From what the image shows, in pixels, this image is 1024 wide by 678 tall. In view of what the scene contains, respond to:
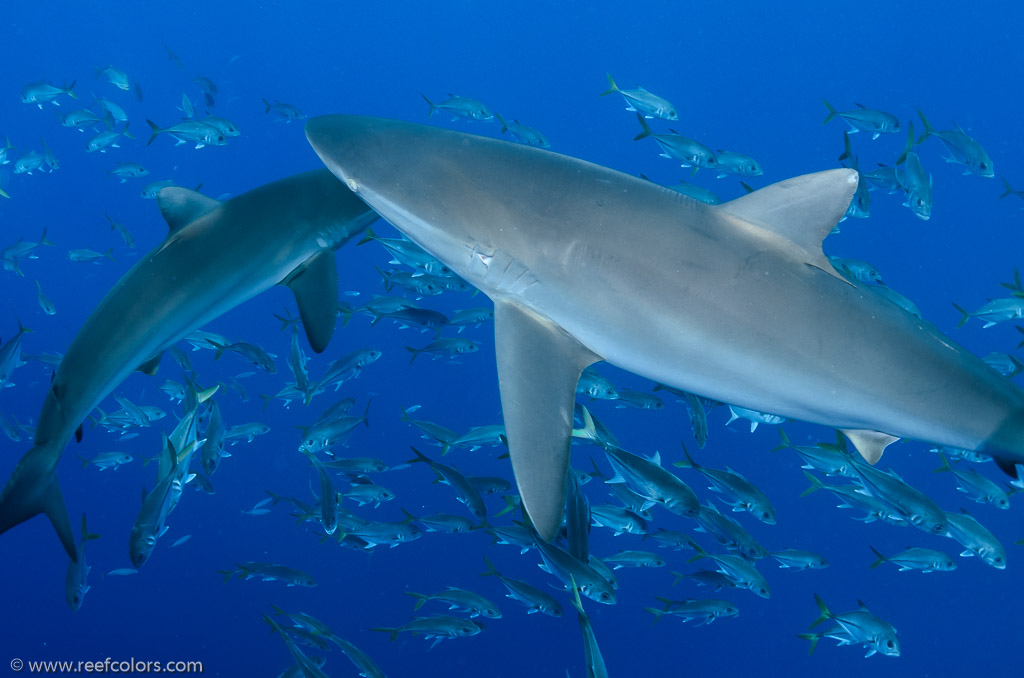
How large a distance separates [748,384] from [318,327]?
2259mm

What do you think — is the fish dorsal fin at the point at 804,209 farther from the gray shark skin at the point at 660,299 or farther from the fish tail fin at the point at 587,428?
the fish tail fin at the point at 587,428

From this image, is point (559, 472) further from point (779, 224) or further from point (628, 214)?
point (779, 224)

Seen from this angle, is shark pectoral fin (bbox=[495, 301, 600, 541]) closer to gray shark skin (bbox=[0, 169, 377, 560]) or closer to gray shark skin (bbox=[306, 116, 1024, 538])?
gray shark skin (bbox=[306, 116, 1024, 538])

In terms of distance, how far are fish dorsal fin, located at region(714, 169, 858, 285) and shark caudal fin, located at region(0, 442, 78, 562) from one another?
3111mm

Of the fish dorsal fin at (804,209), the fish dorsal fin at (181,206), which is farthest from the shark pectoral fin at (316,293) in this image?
the fish dorsal fin at (804,209)

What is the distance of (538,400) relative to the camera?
2.10m

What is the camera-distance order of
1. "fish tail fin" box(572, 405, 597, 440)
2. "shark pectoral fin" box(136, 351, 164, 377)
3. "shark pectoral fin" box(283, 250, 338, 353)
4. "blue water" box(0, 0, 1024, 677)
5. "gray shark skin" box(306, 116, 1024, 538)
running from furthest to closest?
"blue water" box(0, 0, 1024, 677)
"fish tail fin" box(572, 405, 597, 440)
"shark pectoral fin" box(283, 250, 338, 353)
"shark pectoral fin" box(136, 351, 164, 377)
"gray shark skin" box(306, 116, 1024, 538)

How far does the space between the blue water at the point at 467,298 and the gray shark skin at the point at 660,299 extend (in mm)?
10841

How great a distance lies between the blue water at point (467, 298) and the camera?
14.7m

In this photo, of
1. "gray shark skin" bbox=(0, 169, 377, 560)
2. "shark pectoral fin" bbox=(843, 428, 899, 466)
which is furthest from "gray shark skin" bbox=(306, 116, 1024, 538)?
"gray shark skin" bbox=(0, 169, 377, 560)

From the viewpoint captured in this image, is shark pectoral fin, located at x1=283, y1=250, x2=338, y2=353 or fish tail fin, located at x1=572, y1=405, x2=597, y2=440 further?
fish tail fin, located at x1=572, y1=405, x2=597, y2=440

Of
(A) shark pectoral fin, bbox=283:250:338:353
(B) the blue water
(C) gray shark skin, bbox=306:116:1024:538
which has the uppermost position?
(C) gray shark skin, bbox=306:116:1024:538

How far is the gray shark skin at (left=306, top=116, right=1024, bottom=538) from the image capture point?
6.35 feet

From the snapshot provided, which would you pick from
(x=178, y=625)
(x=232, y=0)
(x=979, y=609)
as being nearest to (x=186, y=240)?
(x=178, y=625)
